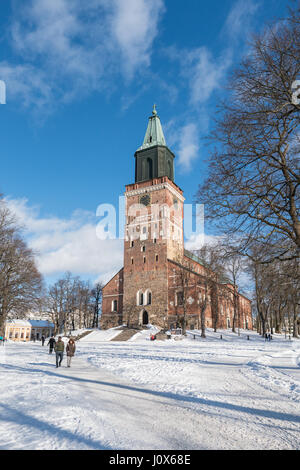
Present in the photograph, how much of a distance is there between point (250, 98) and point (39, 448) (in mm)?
8940

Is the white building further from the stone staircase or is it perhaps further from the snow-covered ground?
the snow-covered ground

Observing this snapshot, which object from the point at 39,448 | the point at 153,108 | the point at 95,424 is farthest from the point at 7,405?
the point at 153,108

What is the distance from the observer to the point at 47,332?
2808 inches

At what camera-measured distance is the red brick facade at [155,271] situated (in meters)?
42.5

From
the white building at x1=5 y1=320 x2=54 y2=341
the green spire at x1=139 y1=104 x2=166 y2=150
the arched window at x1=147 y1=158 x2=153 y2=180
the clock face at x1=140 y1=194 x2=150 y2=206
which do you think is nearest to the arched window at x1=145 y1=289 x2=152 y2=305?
the clock face at x1=140 y1=194 x2=150 y2=206

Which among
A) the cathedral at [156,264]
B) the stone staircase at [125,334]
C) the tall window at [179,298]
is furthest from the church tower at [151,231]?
the stone staircase at [125,334]

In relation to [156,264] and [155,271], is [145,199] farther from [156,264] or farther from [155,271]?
[155,271]

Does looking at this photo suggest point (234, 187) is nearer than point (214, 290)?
Yes

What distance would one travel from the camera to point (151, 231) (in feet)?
150

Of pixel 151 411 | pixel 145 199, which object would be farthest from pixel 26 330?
pixel 151 411

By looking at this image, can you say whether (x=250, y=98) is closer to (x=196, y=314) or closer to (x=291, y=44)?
(x=291, y=44)

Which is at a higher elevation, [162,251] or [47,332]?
[162,251]

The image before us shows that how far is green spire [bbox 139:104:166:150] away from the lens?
48.3 metres

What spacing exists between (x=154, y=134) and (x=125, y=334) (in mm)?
29477
